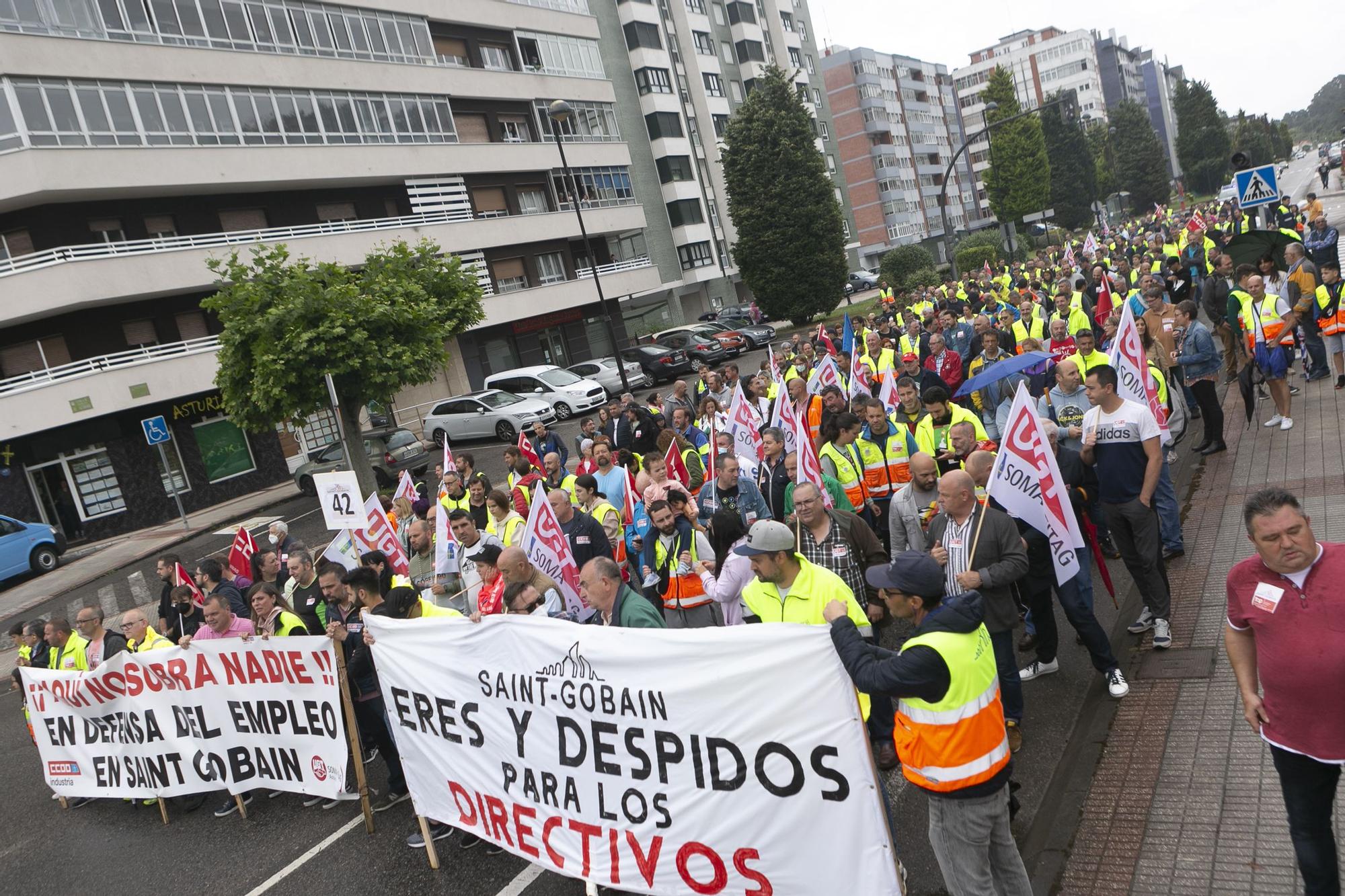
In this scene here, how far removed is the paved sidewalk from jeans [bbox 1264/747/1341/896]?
13.0 inches

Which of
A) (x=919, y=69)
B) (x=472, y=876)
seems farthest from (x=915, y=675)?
(x=919, y=69)

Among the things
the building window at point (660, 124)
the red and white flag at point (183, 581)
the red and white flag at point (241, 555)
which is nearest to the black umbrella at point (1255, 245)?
the red and white flag at point (241, 555)

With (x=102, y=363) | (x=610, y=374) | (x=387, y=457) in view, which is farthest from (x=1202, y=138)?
(x=102, y=363)

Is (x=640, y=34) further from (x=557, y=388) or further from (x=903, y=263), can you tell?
(x=557, y=388)

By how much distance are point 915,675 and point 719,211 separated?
59.8m

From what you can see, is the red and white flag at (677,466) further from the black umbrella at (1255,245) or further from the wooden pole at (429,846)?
the black umbrella at (1255,245)

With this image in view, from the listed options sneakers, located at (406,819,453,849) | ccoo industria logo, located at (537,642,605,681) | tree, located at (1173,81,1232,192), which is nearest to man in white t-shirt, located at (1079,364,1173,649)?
ccoo industria logo, located at (537,642,605,681)

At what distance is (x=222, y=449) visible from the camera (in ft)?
96.8

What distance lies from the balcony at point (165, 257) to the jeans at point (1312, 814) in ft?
87.4

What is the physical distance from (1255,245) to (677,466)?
1075 centimetres

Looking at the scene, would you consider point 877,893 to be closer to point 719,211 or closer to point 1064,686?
point 1064,686

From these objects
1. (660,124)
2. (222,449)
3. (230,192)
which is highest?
(660,124)

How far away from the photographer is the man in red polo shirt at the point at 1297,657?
3521 millimetres

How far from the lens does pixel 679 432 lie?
42.6ft
